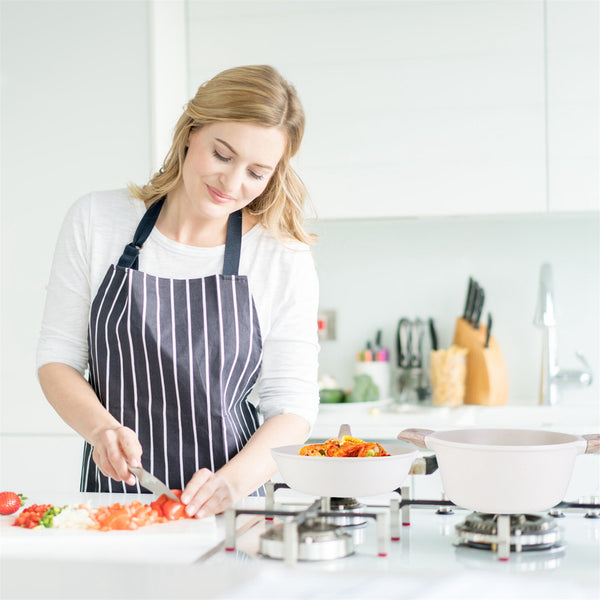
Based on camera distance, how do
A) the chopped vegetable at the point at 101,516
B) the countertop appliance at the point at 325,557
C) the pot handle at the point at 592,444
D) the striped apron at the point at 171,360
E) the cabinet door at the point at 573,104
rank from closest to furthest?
the countertop appliance at the point at 325,557
the pot handle at the point at 592,444
the chopped vegetable at the point at 101,516
the striped apron at the point at 171,360
the cabinet door at the point at 573,104

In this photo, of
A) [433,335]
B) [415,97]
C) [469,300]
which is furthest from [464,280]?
[415,97]

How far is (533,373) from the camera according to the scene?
3.00m

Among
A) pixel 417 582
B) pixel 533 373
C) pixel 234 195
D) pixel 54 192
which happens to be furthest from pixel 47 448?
pixel 417 582

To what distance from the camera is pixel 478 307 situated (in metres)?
2.91

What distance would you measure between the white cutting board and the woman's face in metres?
0.64

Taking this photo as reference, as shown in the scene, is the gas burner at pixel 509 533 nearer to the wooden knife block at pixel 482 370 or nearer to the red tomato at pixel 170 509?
the red tomato at pixel 170 509

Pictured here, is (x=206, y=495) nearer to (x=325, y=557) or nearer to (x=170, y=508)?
(x=170, y=508)

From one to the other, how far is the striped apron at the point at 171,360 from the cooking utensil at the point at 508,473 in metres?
0.68

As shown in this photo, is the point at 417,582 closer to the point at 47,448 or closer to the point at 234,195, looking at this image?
the point at 234,195

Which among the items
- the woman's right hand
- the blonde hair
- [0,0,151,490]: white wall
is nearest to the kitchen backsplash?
[0,0,151,490]: white wall

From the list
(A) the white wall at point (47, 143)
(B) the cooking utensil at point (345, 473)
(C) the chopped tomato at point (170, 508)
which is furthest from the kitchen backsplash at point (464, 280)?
(B) the cooking utensil at point (345, 473)

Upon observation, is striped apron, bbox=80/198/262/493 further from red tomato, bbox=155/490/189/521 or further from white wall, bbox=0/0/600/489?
white wall, bbox=0/0/600/489

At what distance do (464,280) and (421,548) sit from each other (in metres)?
2.11

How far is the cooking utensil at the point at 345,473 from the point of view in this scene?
3.41 ft
